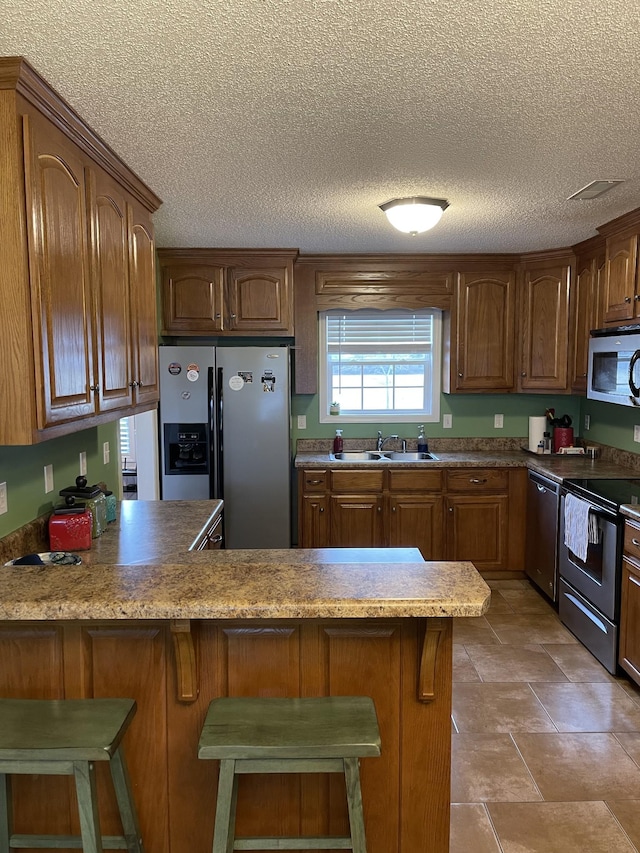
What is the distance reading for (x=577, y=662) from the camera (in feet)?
10.9

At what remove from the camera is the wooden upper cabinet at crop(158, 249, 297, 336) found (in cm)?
→ 435

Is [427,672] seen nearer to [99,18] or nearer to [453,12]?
[453,12]

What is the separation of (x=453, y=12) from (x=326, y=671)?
1681 millimetres

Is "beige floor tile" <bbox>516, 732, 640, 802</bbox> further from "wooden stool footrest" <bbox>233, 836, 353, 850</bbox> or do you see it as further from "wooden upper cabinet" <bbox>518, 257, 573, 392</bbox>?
"wooden upper cabinet" <bbox>518, 257, 573, 392</bbox>

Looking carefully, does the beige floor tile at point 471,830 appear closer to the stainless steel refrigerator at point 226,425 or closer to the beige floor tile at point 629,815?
the beige floor tile at point 629,815

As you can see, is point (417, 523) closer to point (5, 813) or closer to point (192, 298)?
point (192, 298)

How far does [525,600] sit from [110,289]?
3.37 meters

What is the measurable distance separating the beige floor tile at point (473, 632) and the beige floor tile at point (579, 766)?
2.98 ft

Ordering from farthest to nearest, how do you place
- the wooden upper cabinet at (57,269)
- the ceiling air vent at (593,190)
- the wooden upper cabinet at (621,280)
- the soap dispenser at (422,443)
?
1. the soap dispenser at (422,443)
2. the wooden upper cabinet at (621,280)
3. the ceiling air vent at (593,190)
4. the wooden upper cabinet at (57,269)

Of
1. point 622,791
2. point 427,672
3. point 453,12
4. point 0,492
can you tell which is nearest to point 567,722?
point 622,791

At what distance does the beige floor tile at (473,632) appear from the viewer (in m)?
3.59

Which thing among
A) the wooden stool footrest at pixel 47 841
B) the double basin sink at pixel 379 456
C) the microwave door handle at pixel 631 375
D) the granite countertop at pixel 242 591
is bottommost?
the wooden stool footrest at pixel 47 841

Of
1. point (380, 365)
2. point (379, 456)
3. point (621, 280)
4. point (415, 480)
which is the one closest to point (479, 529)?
point (415, 480)

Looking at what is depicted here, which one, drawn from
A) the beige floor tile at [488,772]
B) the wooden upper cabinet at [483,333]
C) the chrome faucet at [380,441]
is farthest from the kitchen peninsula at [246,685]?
the chrome faucet at [380,441]
